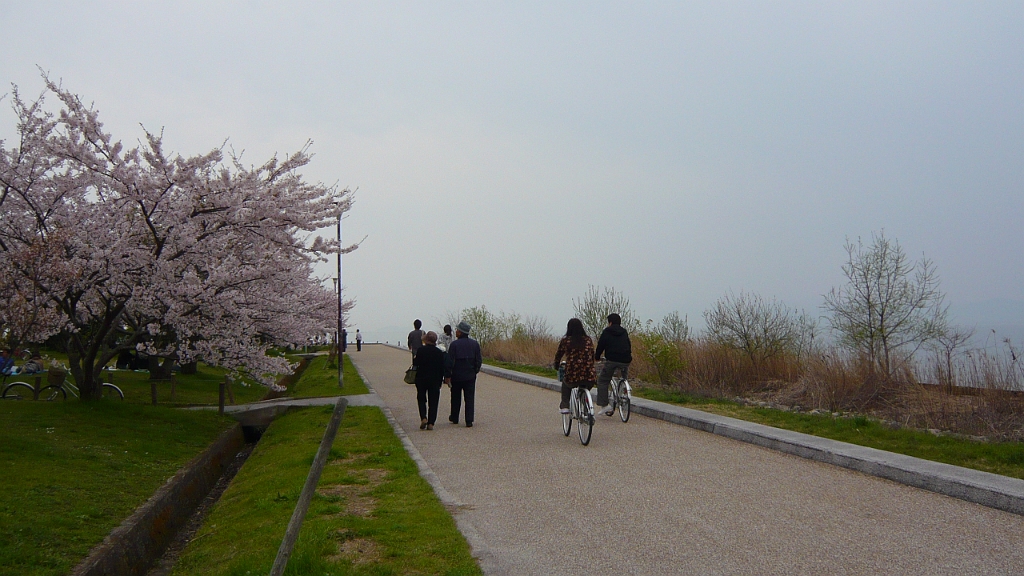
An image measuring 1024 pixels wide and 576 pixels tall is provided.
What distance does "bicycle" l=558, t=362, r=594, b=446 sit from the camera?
11078 mm

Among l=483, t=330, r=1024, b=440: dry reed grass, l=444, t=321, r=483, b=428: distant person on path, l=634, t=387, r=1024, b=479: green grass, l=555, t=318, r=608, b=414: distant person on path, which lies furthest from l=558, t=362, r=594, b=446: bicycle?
l=483, t=330, r=1024, b=440: dry reed grass

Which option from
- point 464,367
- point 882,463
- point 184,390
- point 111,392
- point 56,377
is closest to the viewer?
point 882,463

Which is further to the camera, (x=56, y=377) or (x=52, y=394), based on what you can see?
(x=52, y=394)

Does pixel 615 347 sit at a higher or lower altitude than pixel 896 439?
higher

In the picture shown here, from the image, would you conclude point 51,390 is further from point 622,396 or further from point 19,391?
point 622,396

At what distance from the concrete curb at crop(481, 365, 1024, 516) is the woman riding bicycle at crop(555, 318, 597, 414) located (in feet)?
7.70

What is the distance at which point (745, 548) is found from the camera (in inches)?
228

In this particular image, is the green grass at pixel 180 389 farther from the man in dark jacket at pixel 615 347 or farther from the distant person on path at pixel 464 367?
the man in dark jacket at pixel 615 347

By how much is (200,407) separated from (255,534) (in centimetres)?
1315

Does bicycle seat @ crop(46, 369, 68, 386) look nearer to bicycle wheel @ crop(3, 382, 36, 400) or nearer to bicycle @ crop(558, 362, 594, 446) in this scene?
bicycle wheel @ crop(3, 382, 36, 400)

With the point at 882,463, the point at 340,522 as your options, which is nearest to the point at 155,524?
the point at 340,522

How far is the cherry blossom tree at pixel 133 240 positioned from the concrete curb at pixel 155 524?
280 centimetres

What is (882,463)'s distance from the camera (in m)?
8.52

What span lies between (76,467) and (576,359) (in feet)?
23.1
